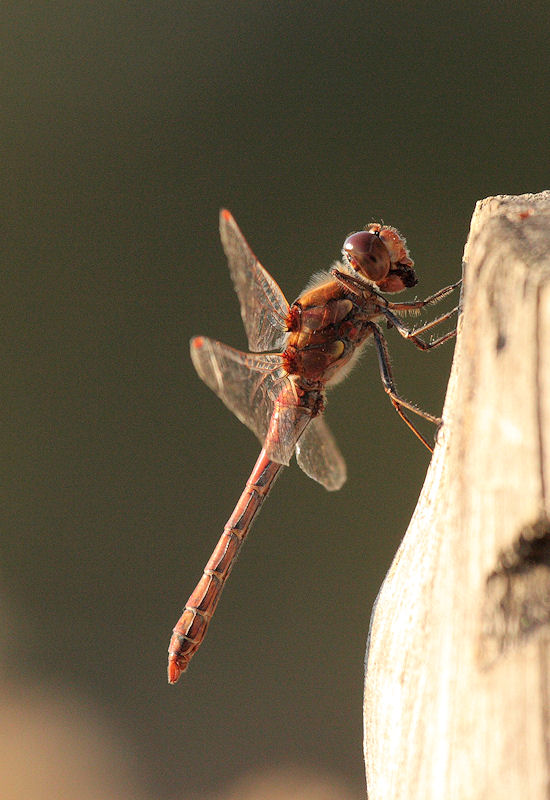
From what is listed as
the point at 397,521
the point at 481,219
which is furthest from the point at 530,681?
the point at 397,521

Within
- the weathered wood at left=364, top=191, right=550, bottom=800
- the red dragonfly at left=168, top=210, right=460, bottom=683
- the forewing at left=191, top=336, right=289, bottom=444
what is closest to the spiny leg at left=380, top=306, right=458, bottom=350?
the red dragonfly at left=168, top=210, right=460, bottom=683

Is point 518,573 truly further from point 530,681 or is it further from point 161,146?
point 161,146

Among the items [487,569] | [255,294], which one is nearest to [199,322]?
[255,294]

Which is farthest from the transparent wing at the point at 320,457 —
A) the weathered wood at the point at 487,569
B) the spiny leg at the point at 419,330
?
the weathered wood at the point at 487,569

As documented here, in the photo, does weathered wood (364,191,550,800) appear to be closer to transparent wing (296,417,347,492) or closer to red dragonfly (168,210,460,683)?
red dragonfly (168,210,460,683)

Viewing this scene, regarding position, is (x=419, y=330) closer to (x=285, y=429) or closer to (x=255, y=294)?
(x=285, y=429)

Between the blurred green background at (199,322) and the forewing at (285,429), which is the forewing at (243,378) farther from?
the blurred green background at (199,322)

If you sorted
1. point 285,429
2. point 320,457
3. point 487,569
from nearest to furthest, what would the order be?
point 487,569 < point 285,429 < point 320,457
